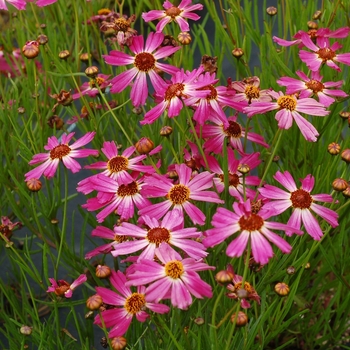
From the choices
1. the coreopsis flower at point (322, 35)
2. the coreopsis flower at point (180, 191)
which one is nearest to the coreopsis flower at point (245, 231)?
the coreopsis flower at point (180, 191)

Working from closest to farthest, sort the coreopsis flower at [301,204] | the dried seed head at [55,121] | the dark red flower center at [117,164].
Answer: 1. the coreopsis flower at [301,204]
2. the dark red flower center at [117,164]
3. the dried seed head at [55,121]

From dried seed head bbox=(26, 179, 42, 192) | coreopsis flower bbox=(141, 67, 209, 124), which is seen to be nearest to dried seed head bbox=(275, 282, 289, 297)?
coreopsis flower bbox=(141, 67, 209, 124)

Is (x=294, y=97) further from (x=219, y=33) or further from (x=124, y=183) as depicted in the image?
(x=219, y=33)

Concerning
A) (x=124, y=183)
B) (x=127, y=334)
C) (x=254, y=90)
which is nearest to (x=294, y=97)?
(x=254, y=90)

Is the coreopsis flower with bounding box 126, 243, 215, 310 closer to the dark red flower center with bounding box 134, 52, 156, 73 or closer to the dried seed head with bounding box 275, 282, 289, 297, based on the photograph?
the dried seed head with bounding box 275, 282, 289, 297

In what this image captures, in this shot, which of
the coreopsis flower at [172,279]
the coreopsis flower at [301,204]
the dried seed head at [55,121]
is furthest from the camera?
the dried seed head at [55,121]

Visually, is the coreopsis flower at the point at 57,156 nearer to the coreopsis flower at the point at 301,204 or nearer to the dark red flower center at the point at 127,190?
the dark red flower center at the point at 127,190

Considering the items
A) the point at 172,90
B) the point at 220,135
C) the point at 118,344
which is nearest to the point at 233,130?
the point at 220,135
